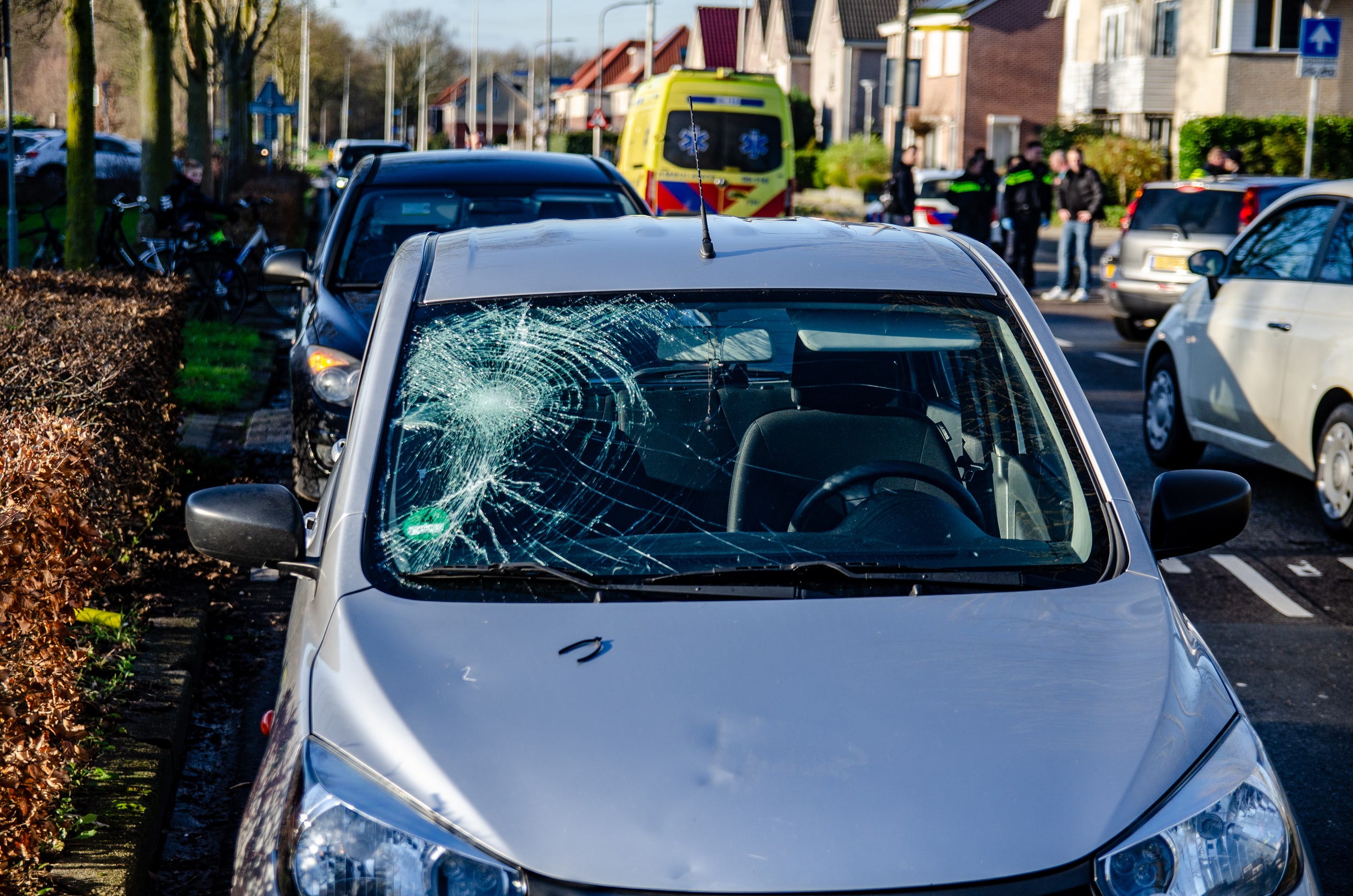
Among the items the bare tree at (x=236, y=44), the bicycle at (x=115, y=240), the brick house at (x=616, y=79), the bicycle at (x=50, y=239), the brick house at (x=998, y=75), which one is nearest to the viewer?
the bicycle at (x=115, y=240)

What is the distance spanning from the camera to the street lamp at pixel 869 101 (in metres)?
61.8

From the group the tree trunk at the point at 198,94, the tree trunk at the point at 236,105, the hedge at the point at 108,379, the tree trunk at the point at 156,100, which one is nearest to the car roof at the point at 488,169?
the hedge at the point at 108,379

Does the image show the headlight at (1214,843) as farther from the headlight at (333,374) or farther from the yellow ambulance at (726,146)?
the yellow ambulance at (726,146)

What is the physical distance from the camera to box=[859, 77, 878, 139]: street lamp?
203 feet

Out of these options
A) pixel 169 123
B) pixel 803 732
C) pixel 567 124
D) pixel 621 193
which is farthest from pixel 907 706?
pixel 567 124

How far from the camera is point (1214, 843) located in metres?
2.23

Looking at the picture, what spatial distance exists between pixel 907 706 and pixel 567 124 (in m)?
119

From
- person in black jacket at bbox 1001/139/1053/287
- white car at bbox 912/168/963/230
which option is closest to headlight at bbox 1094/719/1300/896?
person in black jacket at bbox 1001/139/1053/287

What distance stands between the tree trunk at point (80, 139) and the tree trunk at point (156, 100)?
2712 millimetres

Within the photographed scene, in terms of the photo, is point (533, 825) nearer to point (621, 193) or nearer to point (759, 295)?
point (759, 295)

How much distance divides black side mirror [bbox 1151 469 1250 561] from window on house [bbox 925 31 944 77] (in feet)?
173

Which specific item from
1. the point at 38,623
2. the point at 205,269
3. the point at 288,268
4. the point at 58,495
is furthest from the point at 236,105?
the point at 38,623

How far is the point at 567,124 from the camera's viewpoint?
118 m

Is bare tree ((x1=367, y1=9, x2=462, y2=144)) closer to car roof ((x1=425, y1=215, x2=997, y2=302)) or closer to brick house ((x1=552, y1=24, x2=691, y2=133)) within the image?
brick house ((x1=552, y1=24, x2=691, y2=133))
